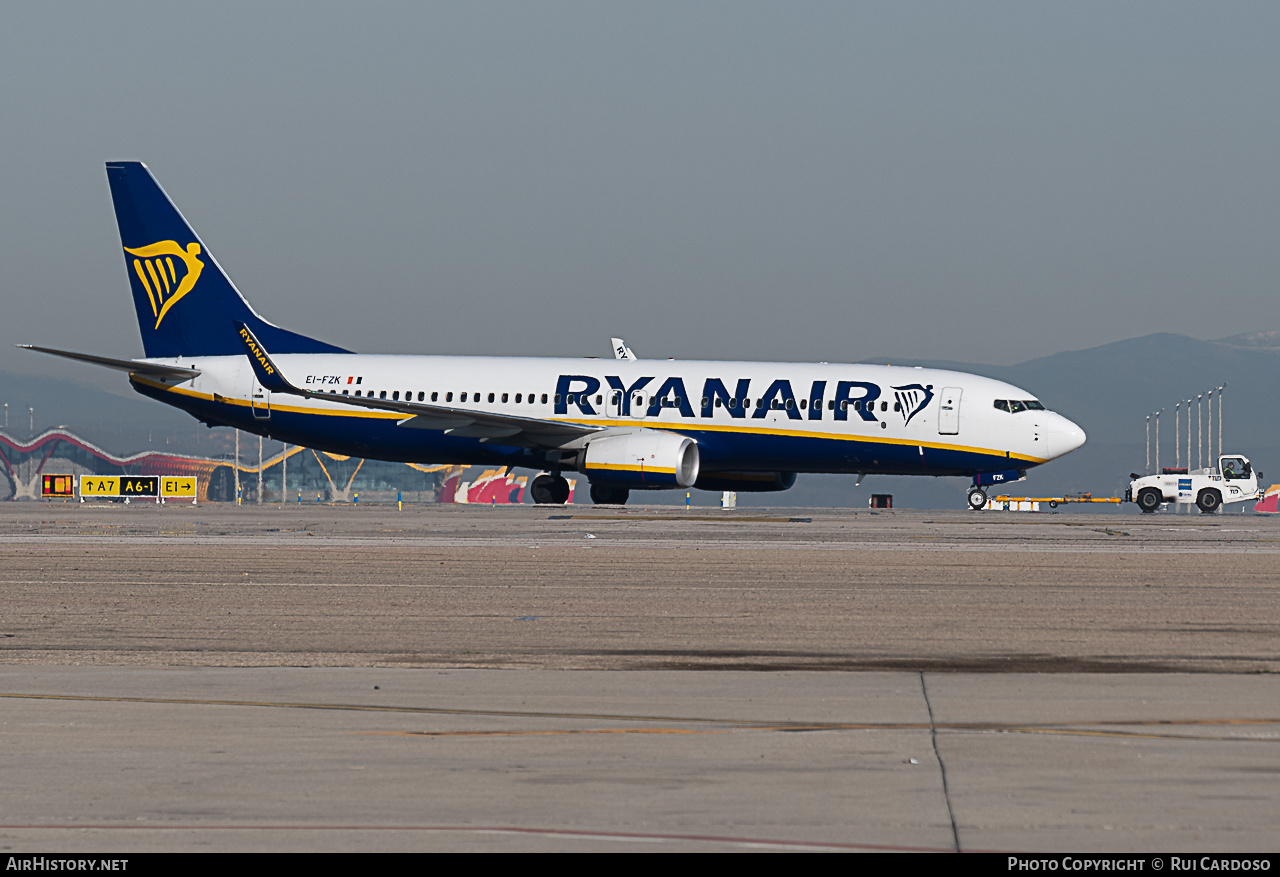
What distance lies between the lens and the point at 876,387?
4238cm

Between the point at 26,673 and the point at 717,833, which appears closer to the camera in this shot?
the point at 717,833

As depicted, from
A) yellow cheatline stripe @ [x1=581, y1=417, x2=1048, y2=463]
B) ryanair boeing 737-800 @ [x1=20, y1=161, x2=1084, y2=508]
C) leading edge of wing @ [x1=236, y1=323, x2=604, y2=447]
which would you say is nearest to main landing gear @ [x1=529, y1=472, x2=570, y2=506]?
ryanair boeing 737-800 @ [x1=20, y1=161, x2=1084, y2=508]

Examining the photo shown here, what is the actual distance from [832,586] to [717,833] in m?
13.4

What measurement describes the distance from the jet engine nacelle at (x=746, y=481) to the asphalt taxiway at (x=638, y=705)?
2183 cm

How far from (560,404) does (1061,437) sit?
Result: 618 inches

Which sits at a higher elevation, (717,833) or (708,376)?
(708,376)

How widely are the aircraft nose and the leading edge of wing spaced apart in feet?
45.6

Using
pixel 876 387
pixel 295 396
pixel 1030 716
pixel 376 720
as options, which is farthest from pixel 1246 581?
pixel 295 396

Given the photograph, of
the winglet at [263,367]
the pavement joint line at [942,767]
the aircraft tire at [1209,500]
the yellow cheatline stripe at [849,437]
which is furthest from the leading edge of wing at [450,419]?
the pavement joint line at [942,767]

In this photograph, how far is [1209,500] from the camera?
52844 mm

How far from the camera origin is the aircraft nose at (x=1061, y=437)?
42.1 m

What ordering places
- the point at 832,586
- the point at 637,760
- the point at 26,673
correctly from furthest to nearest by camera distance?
the point at 832,586 < the point at 26,673 < the point at 637,760

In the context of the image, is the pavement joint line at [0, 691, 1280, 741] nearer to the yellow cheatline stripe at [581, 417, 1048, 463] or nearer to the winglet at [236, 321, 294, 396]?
the yellow cheatline stripe at [581, 417, 1048, 463]

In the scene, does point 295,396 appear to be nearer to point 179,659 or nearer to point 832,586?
point 832,586
